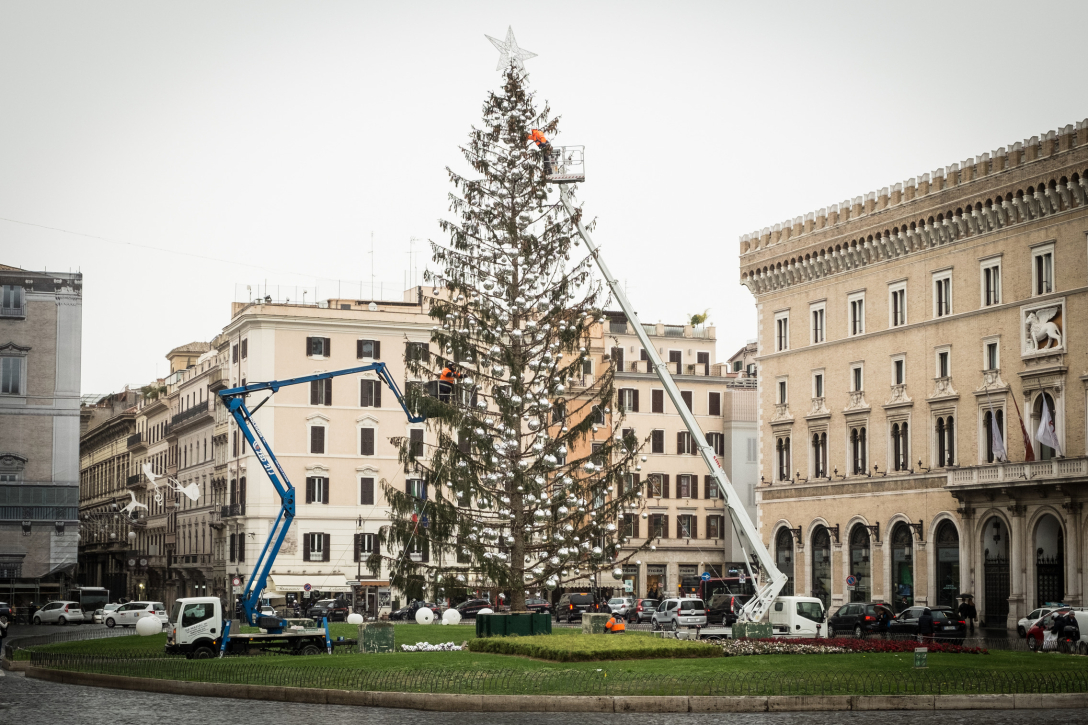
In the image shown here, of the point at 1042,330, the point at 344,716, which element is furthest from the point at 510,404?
the point at 1042,330

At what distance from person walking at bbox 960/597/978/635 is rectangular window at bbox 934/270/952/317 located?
12672 millimetres

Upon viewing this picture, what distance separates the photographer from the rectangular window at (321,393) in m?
84.6

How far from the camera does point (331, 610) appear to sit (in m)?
66.8

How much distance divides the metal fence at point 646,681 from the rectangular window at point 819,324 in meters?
47.4

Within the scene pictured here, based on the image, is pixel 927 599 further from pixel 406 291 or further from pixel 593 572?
pixel 406 291

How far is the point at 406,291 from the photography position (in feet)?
315

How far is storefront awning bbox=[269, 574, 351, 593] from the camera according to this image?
264 ft

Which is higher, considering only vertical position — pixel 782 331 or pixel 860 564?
pixel 782 331

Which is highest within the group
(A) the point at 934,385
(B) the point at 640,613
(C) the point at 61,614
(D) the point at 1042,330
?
(D) the point at 1042,330

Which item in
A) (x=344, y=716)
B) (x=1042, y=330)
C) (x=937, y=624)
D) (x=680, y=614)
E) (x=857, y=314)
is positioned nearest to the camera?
(x=344, y=716)

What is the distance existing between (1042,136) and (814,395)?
61.2 feet

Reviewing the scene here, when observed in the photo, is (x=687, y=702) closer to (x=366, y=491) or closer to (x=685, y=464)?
(x=366, y=491)

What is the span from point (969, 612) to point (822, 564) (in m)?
14.9

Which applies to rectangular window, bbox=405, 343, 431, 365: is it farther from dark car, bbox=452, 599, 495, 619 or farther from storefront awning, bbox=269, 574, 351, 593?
storefront awning, bbox=269, 574, 351, 593
